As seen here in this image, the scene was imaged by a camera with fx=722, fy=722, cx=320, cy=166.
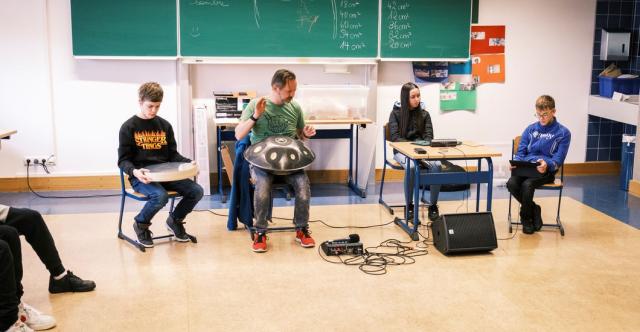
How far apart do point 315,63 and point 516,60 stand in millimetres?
2096

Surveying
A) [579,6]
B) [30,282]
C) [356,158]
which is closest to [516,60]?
[579,6]

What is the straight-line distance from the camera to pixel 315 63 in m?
6.79

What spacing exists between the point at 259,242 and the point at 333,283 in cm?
80

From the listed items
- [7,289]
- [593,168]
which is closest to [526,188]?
[593,168]

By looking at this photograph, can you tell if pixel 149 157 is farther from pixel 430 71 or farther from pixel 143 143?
pixel 430 71

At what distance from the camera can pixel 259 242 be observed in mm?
4863

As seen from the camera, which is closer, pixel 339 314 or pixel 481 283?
pixel 339 314

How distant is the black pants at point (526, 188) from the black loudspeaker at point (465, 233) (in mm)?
545

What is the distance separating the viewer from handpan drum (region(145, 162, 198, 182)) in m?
4.63

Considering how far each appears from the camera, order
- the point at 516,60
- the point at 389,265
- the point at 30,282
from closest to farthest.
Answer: the point at 30,282
the point at 389,265
the point at 516,60

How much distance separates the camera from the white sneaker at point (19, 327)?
11.1ft

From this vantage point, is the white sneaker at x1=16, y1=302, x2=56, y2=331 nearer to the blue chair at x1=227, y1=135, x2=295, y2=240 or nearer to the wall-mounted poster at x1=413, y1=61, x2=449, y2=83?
the blue chair at x1=227, y1=135, x2=295, y2=240

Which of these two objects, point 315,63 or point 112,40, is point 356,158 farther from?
point 112,40

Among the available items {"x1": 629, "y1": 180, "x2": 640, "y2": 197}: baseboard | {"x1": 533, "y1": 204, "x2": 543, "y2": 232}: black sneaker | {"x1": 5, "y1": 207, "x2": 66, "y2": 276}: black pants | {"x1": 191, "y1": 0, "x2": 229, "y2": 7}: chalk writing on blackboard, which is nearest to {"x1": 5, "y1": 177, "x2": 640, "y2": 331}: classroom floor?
{"x1": 533, "y1": 204, "x2": 543, "y2": 232}: black sneaker
